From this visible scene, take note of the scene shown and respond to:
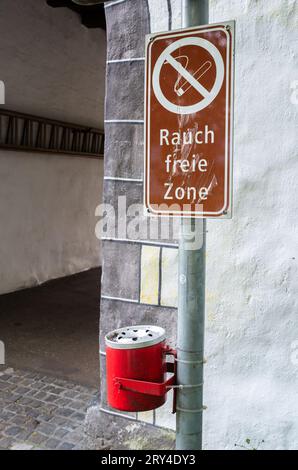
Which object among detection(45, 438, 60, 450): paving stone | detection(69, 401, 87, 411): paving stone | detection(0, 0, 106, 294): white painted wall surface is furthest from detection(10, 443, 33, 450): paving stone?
detection(0, 0, 106, 294): white painted wall surface

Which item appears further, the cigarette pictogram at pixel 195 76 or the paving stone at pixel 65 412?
the paving stone at pixel 65 412

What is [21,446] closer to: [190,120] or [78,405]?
[78,405]

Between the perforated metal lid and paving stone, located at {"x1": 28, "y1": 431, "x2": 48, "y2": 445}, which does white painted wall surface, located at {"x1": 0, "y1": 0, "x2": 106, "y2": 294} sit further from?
the perforated metal lid

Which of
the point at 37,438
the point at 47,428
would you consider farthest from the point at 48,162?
the point at 37,438

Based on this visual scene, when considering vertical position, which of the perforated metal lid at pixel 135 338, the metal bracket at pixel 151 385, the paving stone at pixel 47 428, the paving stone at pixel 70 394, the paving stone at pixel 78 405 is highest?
the perforated metal lid at pixel 135 338

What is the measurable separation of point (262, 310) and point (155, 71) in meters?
1.60

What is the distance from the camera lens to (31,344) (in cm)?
528

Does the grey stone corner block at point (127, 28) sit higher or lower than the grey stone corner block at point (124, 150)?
higher

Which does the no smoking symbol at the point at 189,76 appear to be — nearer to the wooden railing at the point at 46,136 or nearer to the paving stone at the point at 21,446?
the paving stone at the point at 21,446

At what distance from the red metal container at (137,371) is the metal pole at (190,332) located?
5.7 inches

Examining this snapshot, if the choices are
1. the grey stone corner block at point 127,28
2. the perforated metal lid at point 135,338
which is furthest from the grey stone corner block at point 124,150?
the perforated metal lid at point 135,338

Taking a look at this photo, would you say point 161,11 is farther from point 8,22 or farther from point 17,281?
point 17,281

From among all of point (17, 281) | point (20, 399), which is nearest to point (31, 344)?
point (20, 399)

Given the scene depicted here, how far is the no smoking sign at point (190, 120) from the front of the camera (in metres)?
1.65
